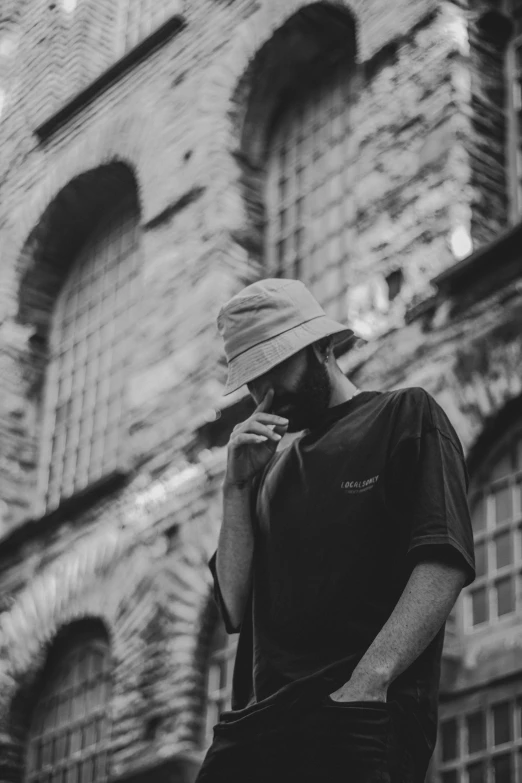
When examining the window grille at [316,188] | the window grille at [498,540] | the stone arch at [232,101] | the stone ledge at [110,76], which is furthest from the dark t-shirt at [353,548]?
the stone ledge at [110,76]

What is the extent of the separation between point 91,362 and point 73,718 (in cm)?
296

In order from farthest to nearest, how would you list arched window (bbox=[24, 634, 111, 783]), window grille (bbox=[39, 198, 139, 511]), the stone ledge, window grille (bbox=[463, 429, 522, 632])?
the stone ledge < window grille (bbox=[39, 198, 139, 511]) < arched window (bbox=[24, 634, 111, 783]) < window grille (bbox=[463, 429, 522, 632])

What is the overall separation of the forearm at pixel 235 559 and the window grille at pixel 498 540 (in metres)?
3.54

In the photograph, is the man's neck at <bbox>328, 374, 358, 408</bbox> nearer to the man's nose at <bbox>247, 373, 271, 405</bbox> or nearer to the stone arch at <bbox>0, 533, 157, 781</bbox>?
the man's nose at <bbox>247, 373, 271, 405</bbox>

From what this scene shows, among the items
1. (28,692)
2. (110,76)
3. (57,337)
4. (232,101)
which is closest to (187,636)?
(28,692)

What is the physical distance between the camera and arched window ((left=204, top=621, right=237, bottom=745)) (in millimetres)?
8523

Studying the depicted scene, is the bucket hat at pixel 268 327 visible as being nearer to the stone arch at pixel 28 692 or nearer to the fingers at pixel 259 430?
the fingers at pixel 259 430

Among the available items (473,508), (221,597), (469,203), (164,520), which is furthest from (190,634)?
(221,597)

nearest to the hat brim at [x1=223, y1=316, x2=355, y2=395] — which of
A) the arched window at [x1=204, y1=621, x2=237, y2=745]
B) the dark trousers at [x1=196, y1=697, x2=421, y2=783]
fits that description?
the dark trousers at [x1=196, y1=697, x2=421, y2=783]

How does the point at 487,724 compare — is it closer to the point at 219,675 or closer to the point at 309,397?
the point at 219,675

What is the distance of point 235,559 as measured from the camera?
136 inches

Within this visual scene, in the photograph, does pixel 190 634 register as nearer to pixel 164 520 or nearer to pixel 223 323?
pixel 164 520

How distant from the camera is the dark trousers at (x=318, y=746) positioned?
115 inches

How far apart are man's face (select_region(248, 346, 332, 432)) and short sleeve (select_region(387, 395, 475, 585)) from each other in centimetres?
29
